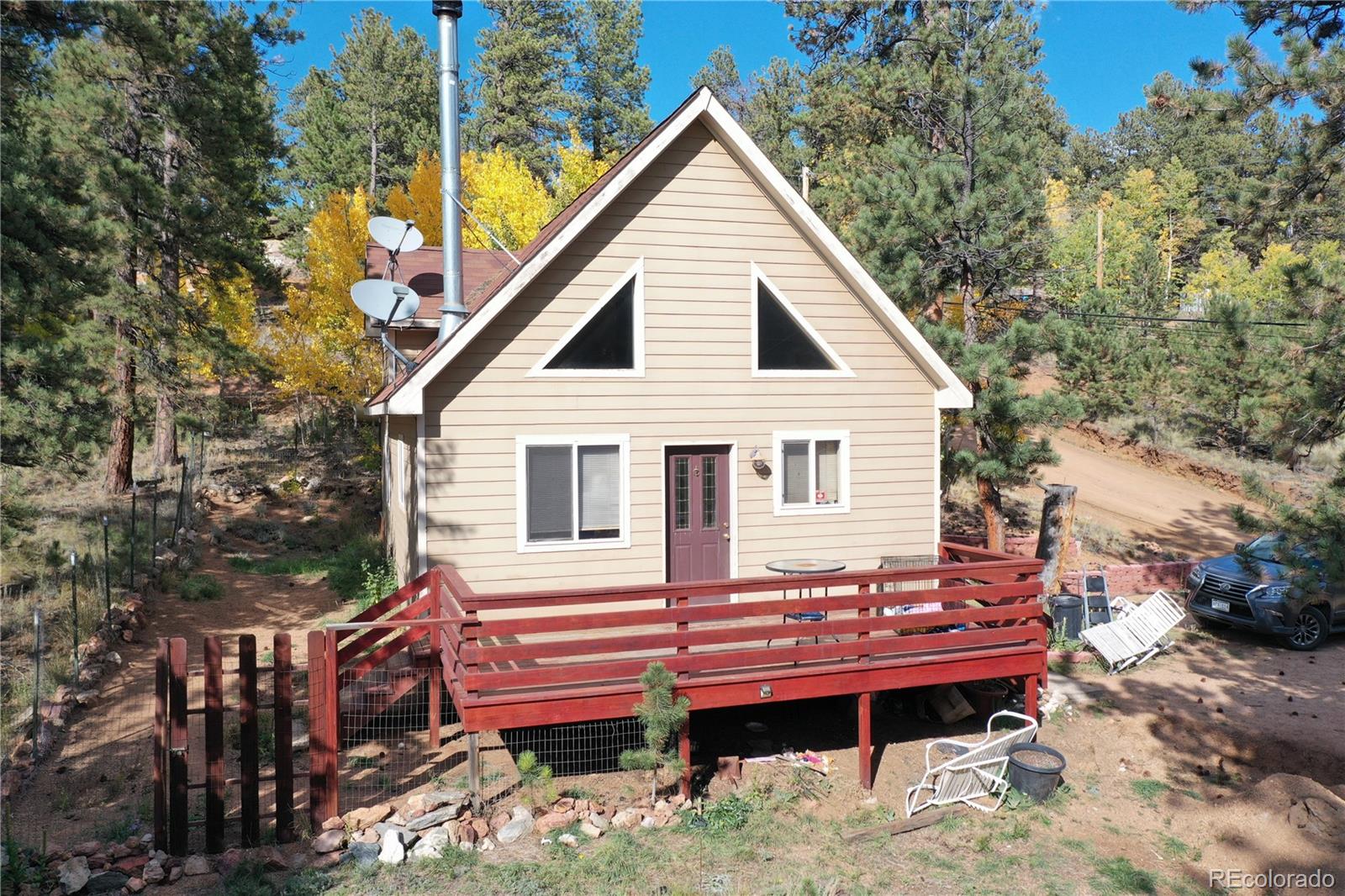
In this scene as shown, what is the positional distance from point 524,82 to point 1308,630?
36.9 metres

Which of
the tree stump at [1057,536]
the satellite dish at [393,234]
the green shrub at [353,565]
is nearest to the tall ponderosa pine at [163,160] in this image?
the green shrub at [353,565]

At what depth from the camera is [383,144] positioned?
4159 cm

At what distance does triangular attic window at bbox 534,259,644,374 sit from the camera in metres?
10.4

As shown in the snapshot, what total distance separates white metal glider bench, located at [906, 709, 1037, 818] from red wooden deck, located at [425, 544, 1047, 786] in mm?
695

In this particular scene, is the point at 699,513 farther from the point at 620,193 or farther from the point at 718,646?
the point at 620,193

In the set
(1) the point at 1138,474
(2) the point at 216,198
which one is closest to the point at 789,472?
(2) the point at 216,198

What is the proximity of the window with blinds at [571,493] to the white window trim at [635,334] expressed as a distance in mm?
857

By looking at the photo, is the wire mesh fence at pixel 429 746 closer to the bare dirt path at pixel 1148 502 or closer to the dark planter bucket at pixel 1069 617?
the dark planter bucket at pixel 1069 617

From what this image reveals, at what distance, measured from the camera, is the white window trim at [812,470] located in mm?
11266

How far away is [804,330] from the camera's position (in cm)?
1138

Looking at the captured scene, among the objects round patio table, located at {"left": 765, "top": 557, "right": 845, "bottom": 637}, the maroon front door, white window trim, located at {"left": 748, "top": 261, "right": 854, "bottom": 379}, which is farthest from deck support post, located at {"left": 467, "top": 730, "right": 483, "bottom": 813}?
white window trim, located at {"left": 748, "top": 261, "right": 854, "bottom": 379}

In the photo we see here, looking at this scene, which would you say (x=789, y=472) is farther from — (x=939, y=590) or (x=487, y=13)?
(x=487, y=13)

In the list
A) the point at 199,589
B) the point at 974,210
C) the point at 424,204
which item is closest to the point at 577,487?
the point at 199,589

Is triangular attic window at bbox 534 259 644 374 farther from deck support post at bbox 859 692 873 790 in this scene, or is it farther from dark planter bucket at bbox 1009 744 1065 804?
dark planter bucket at bbox 1009 744 1065 804
